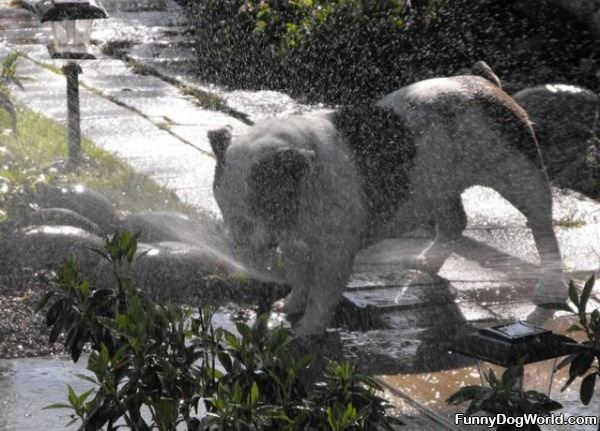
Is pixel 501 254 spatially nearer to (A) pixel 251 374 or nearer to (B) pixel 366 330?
(B) pixel 366 330

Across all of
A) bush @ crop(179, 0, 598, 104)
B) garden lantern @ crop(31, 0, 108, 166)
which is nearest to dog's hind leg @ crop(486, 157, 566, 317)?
garden lantern @ crop(31, 0, 108, 166)

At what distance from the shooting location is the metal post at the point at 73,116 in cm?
762

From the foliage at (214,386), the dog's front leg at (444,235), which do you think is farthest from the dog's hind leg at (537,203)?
the foliage at (214,386)

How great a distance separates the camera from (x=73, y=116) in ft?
25.3

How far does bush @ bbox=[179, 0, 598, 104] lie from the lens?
11336mm

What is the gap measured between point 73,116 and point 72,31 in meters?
0.64

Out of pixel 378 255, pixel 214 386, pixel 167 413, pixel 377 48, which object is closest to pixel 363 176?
pixel 378 255

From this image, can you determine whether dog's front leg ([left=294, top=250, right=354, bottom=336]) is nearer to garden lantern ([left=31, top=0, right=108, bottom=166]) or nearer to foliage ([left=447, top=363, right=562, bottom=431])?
foliage ([left=447, top=363, right=562, bottom=431])

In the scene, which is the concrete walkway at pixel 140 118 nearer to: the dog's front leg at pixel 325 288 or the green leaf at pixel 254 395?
the dog's front leg at pixel 325 288

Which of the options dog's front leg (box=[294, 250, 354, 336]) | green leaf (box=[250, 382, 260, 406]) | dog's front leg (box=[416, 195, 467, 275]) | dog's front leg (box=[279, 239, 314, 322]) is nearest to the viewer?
green leaf (box=[250, 382, 260, 406])

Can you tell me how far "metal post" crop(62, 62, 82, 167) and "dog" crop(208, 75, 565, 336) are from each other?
258cm

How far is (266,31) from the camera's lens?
12.3 metres

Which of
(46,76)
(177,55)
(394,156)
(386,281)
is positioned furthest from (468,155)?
(177,55)

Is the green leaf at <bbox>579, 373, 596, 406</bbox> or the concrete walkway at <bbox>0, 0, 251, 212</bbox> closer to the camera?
the green leaf at <bbox>579, 373, 596, 406</bbox>
